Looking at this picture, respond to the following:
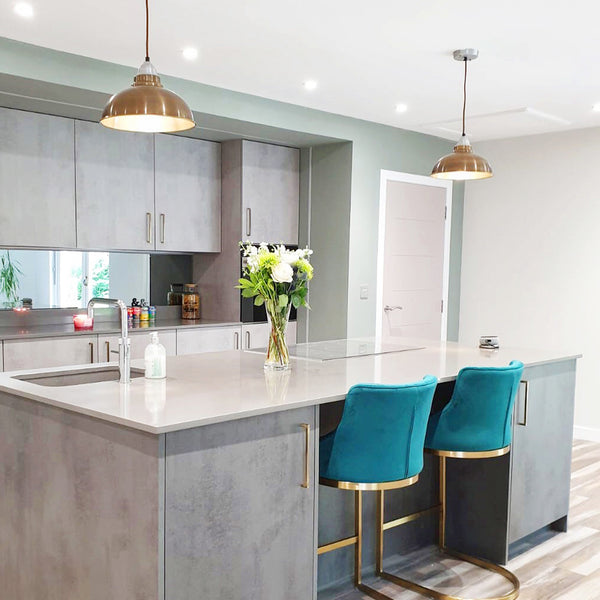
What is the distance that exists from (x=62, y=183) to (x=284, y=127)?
155cm

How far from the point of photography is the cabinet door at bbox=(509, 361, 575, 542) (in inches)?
131

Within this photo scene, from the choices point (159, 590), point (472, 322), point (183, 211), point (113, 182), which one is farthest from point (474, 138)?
point (159, 590)

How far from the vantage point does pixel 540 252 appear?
606 centimetres

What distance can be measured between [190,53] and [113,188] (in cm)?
135

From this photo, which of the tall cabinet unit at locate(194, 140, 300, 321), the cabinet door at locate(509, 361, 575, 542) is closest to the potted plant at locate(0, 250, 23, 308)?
the tall cabinet unit at locate(194, 140, 300, 321)

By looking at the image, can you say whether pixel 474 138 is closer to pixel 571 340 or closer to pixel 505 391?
pixel 571 340

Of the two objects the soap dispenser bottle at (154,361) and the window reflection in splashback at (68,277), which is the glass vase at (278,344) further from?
the window reflection in splashback at (68,277)

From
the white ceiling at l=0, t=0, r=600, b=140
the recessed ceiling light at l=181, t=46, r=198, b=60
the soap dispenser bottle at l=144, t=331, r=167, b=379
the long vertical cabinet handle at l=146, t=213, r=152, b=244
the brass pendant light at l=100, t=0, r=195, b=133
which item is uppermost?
the white ceiling at l=0, t=0, r=600, b=140

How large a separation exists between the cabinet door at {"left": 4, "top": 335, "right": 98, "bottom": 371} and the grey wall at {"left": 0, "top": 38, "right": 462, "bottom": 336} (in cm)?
143

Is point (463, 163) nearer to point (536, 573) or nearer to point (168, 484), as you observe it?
point (536, 573)

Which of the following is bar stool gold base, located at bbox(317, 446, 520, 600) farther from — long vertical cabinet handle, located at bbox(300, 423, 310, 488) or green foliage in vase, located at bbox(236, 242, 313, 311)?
green foliage in vase, located at bbox(236, 242, 313, 311)

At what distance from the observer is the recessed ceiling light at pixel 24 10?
10.3ft

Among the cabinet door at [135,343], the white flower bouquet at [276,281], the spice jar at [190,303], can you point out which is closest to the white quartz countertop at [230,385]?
the white flower bouquet at [276,281]

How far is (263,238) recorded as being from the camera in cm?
556
